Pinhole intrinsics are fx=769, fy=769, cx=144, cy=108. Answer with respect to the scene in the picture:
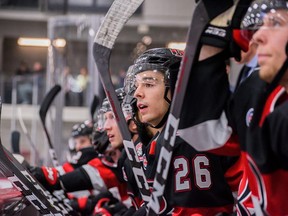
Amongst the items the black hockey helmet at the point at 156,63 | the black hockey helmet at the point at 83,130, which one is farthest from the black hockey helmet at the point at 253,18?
the black hockey helmet at the point at 83,130

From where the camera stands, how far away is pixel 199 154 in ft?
9.87

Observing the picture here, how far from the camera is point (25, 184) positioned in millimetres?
3127

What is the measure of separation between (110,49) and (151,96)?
1.38 ft

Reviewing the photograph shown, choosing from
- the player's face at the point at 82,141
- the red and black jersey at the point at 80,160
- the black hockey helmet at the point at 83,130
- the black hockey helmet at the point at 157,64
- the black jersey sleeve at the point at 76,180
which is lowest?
the player's face at the point at 82,141

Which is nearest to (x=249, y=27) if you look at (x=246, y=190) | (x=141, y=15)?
(x=246, y=190)

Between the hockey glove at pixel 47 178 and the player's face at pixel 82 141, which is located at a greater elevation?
the hockey glove at pixel 47 178

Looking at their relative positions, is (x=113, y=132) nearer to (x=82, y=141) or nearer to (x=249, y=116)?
(x=249, y=116)

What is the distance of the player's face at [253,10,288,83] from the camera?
85.0 inches

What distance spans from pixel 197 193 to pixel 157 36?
6407 mm

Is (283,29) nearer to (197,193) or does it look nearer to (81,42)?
(197,193)

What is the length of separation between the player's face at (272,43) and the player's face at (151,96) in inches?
39.7

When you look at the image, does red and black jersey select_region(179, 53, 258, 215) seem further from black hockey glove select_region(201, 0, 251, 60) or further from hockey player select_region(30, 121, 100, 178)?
hockey player select_region(30, 121, 100, 178)

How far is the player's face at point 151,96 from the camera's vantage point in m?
3.18

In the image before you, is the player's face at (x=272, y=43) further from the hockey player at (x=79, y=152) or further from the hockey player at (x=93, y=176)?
the hockey player at (x=79, y=152)
